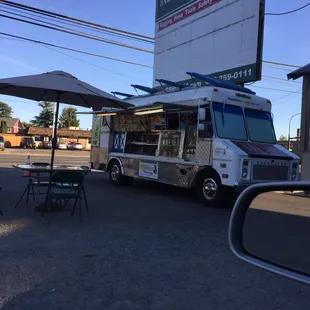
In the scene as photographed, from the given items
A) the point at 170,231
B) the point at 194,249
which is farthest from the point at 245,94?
the point at 194,249

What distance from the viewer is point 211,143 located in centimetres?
953

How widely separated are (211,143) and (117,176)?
195 inches

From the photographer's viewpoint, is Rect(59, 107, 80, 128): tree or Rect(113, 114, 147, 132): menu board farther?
Rect(59, 107, 80, 128): tree

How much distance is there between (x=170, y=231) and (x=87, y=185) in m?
7.20

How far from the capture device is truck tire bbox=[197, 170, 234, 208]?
9.44 m

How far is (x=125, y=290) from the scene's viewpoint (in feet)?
13.1

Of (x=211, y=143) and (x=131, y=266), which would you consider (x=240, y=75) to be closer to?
(x=211, y=143)

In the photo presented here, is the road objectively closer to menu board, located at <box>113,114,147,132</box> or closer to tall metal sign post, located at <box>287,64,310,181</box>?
menu board, located at <box>113,114,147,132</box>

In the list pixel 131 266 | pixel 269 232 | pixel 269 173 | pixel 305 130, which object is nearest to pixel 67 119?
pixel 305 130

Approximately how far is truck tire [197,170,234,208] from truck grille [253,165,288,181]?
2.76 ft

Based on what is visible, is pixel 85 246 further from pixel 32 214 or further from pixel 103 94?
pixel 103 94

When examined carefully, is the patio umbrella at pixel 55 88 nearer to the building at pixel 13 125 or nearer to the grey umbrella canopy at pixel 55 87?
the grey umbrella canopy at pixel 55 87

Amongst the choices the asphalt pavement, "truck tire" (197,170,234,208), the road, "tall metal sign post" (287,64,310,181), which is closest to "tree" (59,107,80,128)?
the road

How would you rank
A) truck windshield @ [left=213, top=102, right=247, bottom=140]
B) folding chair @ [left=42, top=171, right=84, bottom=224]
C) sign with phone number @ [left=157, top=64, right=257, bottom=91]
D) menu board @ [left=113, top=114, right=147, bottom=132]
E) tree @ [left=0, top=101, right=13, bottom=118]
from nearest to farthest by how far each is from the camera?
folding chair @ [left=42, top=171, right=84, bottom=224], truck windshield @ [left=213, top=102, right=247, bottom=140], menu board @ [left=113, top=114, right=147, bottom=132], sign with phone number @ [left=157, top=64, right=257, bottom=91], tree @ [left=0, top=101, right=13, bottom=118]
